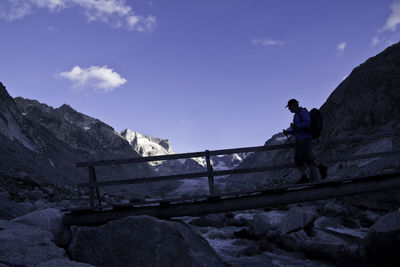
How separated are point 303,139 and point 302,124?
1.33 feet

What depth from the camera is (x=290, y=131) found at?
25.8 feet

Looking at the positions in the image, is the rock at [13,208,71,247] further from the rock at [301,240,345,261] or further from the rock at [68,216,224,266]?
the rock at [301,240,345,261]

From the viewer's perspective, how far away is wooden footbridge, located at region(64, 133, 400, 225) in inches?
280

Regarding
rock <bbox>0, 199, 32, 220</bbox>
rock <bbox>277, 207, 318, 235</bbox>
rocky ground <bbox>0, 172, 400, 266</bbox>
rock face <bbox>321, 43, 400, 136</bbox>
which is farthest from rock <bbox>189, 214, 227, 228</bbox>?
rock face <bbox>321, 43, 400, 136</bbox>

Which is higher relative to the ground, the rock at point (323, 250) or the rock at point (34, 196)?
the rock at point (34, 196)

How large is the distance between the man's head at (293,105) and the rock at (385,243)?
143 inches

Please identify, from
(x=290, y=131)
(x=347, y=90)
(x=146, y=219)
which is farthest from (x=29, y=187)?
(x=347, y=90)

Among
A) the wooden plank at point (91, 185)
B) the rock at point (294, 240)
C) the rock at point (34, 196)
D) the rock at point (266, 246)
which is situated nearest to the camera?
the wooden plank at point (91, 185)

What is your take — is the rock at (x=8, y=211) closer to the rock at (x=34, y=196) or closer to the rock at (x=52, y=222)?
the rock at (x=52, y=222)

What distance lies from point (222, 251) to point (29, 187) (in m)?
19.9

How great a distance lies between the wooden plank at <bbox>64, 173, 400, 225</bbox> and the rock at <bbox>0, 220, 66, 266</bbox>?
1757 millimetres

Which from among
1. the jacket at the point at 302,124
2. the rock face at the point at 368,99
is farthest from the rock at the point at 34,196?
the rock face at the point at 368,99

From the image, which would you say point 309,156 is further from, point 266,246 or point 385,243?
point 266,246

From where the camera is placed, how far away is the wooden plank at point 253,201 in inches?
281
